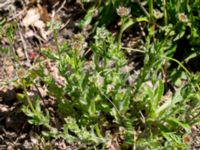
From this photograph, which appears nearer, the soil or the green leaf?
the green leaf

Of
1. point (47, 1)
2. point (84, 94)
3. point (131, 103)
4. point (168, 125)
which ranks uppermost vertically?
point (47, 1)

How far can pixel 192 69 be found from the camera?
275 centimetres

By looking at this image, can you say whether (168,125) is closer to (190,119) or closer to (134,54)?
(190,119)

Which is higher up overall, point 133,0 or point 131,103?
point 133,0

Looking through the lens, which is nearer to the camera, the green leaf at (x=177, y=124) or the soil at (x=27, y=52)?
the green leaf at (x=177, y=124)

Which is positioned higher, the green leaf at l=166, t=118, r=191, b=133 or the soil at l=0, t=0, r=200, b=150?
the soil at l=0, t=0, r=200, b=150

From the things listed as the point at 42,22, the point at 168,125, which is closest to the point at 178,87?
the point at 168,125

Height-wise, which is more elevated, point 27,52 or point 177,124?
point 27,52

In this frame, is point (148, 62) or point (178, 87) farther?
point (178, 87)

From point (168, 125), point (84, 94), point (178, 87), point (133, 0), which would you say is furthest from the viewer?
point (133, 0)

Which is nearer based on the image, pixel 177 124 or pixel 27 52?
pixel 177 124

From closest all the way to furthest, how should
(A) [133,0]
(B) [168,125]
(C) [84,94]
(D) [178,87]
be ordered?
(C) [84,94] → (B) [168,125] → (D) [178,87] → (A) [133,0]

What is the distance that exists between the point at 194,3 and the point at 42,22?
3.29 feet

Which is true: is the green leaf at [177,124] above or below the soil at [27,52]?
below
